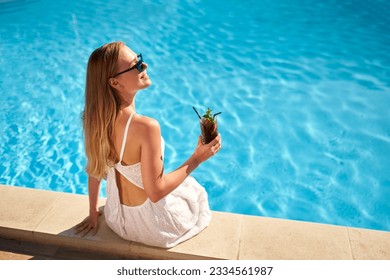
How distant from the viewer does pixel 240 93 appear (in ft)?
21.4

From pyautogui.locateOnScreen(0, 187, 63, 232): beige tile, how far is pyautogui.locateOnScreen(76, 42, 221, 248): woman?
0.42 meters

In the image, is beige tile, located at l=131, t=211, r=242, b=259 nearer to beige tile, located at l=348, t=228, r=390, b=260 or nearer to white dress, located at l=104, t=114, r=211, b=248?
white dress, located at l=104, t=114, r=211, b=248

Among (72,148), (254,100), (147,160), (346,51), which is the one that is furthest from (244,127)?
(147,160)

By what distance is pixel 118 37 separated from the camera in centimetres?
806

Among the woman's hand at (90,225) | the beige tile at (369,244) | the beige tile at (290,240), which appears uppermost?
the beige tile at (369,244)

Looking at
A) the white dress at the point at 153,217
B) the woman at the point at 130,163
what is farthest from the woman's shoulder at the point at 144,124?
the white dress at the point at 153,217

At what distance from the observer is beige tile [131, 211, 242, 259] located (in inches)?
123

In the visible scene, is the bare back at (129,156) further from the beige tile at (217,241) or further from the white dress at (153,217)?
the beige tile at (217,241)

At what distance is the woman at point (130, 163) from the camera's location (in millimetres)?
2631

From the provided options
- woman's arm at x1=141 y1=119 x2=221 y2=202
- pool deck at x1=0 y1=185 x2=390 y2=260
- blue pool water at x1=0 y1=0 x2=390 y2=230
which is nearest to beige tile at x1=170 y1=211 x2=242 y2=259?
pool deck at x1=0 y1=185 x2=390 y2=260

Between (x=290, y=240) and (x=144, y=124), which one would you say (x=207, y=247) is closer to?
(x=290, y=240)

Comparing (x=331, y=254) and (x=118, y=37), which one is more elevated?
(x=331, y=254)

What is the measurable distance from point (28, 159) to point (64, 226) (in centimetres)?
231

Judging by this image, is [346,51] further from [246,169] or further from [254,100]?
[246,169]
